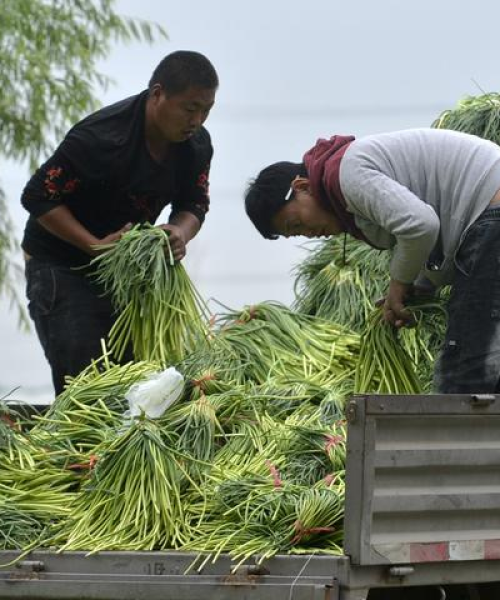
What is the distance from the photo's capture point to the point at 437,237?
4832mm

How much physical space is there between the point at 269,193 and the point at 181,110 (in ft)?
2.91

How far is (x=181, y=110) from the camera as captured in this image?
5.79m

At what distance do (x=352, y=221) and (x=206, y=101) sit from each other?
111 centimetres

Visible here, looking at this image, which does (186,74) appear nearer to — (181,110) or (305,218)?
(181,110)

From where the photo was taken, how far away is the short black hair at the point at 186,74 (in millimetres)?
5777

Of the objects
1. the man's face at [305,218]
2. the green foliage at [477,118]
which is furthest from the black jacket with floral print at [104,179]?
the green foliage at [477,118]

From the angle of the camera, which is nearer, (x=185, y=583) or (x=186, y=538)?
(x=185, y=583)

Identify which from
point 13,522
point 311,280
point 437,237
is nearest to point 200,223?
point 311,280

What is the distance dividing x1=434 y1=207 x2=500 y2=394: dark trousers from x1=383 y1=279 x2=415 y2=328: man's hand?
0.65 feet

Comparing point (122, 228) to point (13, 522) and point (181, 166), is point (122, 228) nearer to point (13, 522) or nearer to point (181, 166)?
point (181, 166)

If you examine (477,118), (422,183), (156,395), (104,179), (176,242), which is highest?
(477,118)

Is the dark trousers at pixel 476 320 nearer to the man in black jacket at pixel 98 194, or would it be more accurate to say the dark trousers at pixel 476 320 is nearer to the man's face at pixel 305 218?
the man's face at pixel 305 218

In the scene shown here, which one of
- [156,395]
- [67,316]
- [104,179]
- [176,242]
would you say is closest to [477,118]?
[176,242]

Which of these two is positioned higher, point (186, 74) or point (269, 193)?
point (186, 74)
